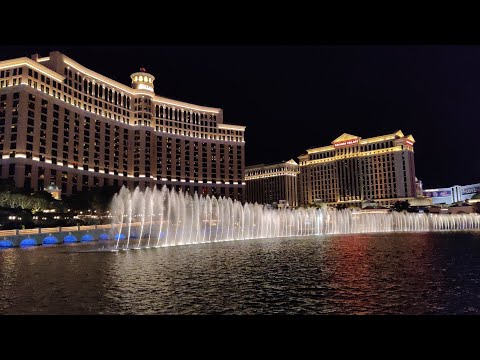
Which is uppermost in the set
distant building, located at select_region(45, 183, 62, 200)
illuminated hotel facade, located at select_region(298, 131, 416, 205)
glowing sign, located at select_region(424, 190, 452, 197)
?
illuminated hotel facade, located at select_region(298, 131, 416, 205)

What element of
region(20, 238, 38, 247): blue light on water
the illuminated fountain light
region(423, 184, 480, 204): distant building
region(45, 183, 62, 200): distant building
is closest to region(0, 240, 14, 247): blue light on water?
region(20, 238, 38, 247): blue light on water

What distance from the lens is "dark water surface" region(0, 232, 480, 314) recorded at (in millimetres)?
13023

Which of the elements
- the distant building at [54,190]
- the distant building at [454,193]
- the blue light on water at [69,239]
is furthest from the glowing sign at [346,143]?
the blue light on water at [69,239]

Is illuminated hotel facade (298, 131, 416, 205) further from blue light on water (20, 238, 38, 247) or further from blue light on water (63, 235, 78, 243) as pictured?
blue light on water (20, 238, 38, 247)

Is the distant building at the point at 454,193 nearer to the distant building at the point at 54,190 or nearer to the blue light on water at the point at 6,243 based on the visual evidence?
the distant building at the point at 54,190

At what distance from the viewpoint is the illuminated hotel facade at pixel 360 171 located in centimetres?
15812

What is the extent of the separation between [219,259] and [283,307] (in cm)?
1543

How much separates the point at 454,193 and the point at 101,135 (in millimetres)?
175462

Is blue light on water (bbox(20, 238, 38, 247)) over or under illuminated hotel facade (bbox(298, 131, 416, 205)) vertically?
under

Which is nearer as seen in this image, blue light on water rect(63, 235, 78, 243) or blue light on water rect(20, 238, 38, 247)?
blue light on water rect(20, 238, 38, 247)

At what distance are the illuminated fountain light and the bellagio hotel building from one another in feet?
78.9

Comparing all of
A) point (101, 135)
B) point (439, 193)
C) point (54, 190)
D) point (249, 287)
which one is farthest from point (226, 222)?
point (439, 193)
